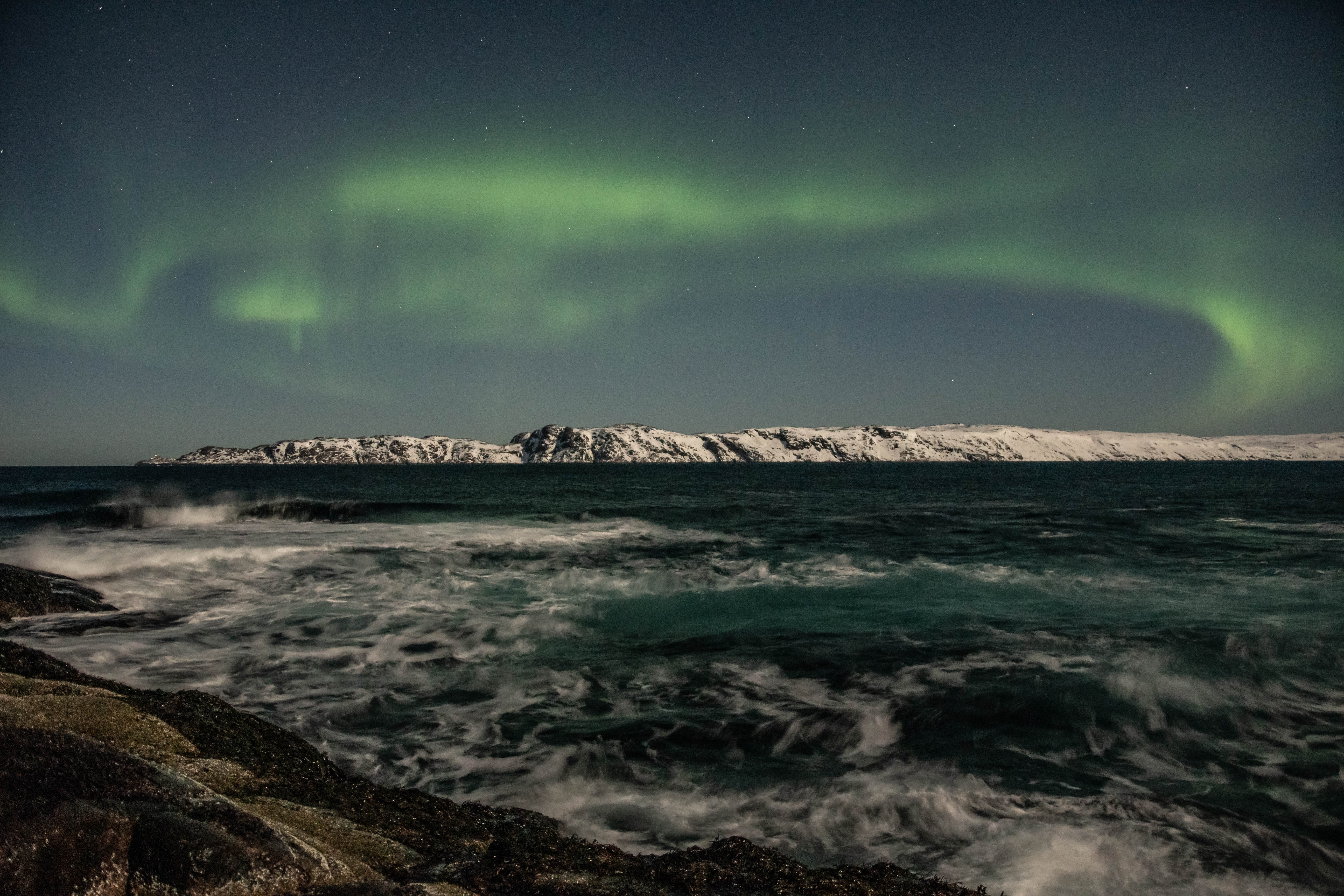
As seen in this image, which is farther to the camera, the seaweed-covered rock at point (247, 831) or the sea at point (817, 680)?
the sea at point (817, 680)

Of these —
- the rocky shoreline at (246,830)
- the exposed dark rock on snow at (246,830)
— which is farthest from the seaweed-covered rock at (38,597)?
the exposed dark rock on snow at (246,830)

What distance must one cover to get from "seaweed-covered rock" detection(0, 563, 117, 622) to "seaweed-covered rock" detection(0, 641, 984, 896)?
8.07 metres

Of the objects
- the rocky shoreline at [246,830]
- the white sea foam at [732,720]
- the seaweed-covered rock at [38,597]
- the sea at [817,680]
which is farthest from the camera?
the seaweed-covered rock at [38,597]

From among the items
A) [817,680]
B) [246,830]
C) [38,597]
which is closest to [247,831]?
[246,830]

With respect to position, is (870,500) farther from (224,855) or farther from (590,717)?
(224,855)

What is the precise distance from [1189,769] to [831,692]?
3586mm

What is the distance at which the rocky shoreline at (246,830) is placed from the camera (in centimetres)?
243

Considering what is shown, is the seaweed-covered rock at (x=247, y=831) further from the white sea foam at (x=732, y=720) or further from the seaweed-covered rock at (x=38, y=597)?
the seaweed-covered rock at (x=38, y=597)

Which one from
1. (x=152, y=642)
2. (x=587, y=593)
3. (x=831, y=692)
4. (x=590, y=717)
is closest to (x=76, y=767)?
(x=590, y=717)

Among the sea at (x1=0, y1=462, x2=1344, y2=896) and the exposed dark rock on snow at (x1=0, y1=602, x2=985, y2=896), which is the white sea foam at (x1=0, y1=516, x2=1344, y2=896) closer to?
the sea at (x1=0, y1=462, x2=1344, y2=896)

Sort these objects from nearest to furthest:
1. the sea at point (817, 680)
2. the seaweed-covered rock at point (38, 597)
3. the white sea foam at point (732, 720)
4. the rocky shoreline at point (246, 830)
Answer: the rocky shoreline at point (246, 830)
the white sea foam at point (732, 720)
the sea at point (817, 680)
the seaweed-covered rock at point (38, 597)

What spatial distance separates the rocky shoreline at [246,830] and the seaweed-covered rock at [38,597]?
7.68 metres

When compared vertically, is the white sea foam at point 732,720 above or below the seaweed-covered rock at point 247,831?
below

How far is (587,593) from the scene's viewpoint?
15.9 metres
